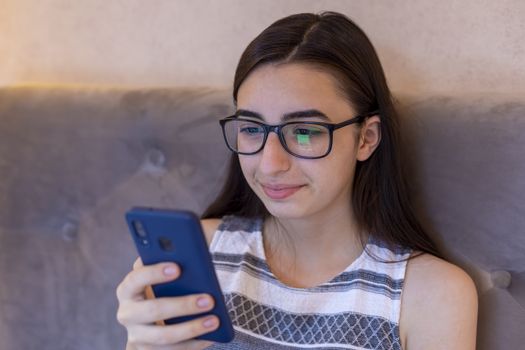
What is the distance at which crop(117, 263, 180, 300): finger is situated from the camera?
2.31 feet

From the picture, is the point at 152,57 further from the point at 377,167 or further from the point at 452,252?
the point at 452,252

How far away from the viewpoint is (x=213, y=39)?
1.21 metres

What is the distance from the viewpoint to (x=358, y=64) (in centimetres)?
89

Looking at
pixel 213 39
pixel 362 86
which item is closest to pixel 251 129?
pixel 362 86

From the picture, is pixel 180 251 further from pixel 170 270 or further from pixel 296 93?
pixel 296 93

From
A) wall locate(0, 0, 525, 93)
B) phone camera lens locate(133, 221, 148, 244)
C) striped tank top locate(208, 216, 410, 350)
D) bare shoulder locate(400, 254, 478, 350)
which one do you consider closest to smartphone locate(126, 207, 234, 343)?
phone camera lens locate(133, 221, 148, 244)

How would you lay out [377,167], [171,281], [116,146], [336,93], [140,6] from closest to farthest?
[171,281] → [336,93] → [377,167] → [116,146] → [140,6]

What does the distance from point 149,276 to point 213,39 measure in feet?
2.10

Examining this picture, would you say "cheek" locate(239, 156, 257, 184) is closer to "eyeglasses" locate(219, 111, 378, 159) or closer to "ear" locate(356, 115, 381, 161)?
"eyeglasses" locate(219, 111, 378, 159)

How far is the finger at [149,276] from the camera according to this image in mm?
703

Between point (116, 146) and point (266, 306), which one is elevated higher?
point (116, 146)

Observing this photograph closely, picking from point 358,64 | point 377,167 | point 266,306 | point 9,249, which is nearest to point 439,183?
point 377,167

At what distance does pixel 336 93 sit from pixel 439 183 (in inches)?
9.2

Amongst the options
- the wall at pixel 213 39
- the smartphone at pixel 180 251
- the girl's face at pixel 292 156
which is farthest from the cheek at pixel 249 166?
the wall at pixel 213 39
